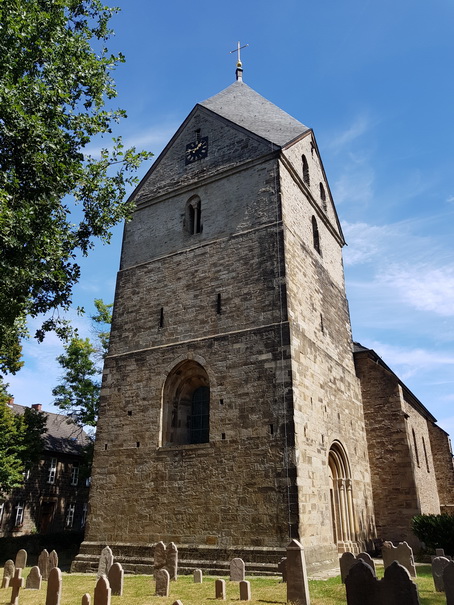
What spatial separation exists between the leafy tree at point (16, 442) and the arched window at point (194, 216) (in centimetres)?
1035

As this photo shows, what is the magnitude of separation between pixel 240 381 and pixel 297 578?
6.03 m

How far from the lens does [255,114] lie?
64.8 feet

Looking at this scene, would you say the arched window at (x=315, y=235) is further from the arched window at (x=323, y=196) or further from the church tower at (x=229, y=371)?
the arched window at (x=323, y=196)

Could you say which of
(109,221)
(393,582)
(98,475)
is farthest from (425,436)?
(393,582)

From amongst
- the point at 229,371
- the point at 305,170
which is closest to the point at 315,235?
the point at 305,170

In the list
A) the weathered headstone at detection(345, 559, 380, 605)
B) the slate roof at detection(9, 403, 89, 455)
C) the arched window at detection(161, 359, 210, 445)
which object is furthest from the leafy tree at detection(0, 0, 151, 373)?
the slate roof at detection(9, 403, 89, 455)

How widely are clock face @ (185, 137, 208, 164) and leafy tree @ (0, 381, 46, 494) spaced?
39.7ft

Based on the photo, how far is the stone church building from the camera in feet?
39.6

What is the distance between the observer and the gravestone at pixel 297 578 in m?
7.45

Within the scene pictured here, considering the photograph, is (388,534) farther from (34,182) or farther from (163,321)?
(34,182)

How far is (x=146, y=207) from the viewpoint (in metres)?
18.7

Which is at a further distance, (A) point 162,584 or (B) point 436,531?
Result: (B) point 436,531

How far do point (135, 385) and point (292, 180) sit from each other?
29.6 feet

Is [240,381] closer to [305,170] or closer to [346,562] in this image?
[346,562]
